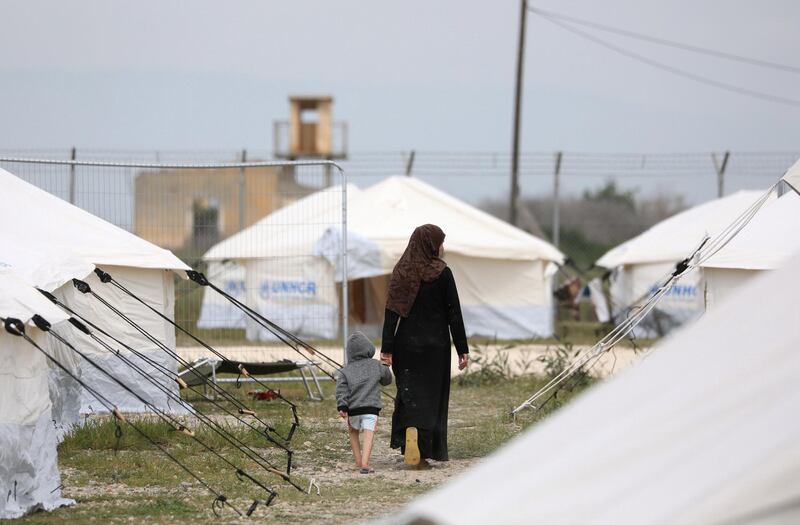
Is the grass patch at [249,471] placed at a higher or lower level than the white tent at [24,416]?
lower

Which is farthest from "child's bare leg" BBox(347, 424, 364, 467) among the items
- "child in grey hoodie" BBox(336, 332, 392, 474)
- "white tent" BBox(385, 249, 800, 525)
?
"white tent" BBox(385, 249, 800, 525)

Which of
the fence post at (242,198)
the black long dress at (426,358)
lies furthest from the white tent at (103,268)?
the fence post at (242,198)

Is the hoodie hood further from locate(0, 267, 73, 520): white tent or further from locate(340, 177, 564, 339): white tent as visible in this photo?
locate(340, 177, 564, 339): white tent

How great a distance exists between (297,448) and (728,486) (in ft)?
20.1

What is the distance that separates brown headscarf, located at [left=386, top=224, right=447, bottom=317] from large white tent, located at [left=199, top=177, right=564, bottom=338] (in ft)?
27.2

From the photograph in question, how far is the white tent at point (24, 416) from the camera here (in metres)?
6.18

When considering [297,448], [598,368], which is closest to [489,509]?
[297,448]

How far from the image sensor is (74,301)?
956cm

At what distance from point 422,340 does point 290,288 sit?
30.5 feet

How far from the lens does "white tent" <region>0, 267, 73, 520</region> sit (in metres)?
6.18

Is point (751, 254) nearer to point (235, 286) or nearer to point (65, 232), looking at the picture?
point (65, 232)

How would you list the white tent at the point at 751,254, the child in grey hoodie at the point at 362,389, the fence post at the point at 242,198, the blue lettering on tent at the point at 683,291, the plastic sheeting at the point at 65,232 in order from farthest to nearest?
the blue lettering on tent at the point at 683,291, the fence post at the point at 242,198, the white tent at the point at 751,254, the plastic sheeting at the point at 65,232, the child in grey hoodie at the point at 362,389

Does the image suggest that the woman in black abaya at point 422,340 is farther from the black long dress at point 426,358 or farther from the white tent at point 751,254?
the white tent at point 751,254

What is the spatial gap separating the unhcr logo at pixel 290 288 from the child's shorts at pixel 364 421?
29.4 feet
